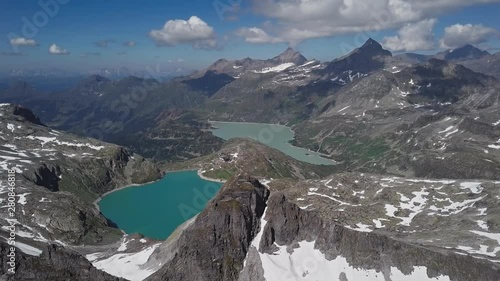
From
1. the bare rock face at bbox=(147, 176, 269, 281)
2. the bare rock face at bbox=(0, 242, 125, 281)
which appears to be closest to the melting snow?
the bare rock face at bbox=(147, 176, 269, 281)

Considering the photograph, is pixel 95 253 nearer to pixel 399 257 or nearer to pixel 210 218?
pixel 210 218

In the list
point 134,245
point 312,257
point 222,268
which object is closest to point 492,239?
point 312,257

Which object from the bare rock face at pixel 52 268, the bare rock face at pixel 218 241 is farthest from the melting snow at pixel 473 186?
the bare rock face at pixel 52 268

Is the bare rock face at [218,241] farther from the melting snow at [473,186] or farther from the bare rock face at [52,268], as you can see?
the melting snow at [473,186]

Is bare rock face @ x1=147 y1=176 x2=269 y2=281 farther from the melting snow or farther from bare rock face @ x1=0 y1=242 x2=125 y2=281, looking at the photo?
the melting snow

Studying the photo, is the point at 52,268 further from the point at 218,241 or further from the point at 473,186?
the point at 473,186

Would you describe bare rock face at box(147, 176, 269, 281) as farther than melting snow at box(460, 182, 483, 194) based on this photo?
No
